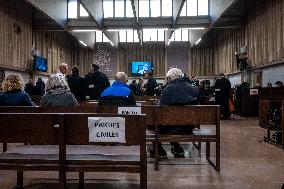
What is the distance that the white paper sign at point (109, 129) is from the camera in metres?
2.59

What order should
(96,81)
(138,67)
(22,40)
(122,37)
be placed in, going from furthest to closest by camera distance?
(122,37)
(138,67)
(22,40)
(96,81)

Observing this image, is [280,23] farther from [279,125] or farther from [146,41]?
[146,41]

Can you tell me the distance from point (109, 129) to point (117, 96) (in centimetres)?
240

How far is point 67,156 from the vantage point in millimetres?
2824

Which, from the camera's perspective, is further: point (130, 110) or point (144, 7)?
point (144, 7)

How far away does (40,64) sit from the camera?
1666cm

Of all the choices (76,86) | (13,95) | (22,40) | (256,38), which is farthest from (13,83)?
(256,38)

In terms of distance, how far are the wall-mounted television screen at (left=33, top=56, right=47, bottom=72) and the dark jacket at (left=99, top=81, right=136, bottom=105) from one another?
11738 millimetres

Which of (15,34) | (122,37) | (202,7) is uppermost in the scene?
(202,7)

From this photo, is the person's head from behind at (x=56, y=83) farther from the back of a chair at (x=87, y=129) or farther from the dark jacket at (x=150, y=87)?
the dark jacket at (x=150, y=87)

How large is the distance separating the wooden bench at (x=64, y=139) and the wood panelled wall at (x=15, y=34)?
35.3 ft

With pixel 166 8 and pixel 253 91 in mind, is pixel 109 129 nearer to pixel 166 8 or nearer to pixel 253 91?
pixel 253 91

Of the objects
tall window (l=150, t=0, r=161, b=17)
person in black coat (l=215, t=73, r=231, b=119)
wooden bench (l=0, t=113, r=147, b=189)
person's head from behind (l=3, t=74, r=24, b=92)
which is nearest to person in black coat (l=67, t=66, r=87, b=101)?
person's head from behind (l=3, t=74, r=24, b=92)

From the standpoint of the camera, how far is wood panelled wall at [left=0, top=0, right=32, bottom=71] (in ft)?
43.2
